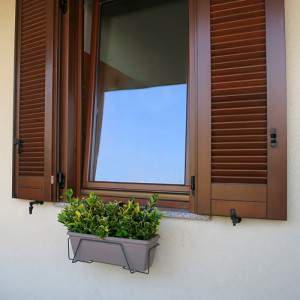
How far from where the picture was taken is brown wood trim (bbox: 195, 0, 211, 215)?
57.1 inches

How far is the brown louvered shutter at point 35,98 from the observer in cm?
190

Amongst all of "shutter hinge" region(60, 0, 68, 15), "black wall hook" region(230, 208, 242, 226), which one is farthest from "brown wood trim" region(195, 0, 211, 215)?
"shutter hinge" region(60, 0, 68, 15)

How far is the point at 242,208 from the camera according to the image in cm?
137

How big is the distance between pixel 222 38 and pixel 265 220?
82 centimetres

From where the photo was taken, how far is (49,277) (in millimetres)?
1956

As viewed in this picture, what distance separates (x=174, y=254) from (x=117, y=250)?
29cm

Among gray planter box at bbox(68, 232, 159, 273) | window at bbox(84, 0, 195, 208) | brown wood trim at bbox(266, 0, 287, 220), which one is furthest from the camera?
window at bbox(84, 0, 195, 208)

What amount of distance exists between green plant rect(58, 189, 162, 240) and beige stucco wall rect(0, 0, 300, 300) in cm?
18

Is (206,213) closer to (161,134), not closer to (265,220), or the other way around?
(265,220)

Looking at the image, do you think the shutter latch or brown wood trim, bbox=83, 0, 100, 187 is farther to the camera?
brown wood trim, bbox=83, 0, 100, 187

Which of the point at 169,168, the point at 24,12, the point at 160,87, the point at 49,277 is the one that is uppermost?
the point at 24,12

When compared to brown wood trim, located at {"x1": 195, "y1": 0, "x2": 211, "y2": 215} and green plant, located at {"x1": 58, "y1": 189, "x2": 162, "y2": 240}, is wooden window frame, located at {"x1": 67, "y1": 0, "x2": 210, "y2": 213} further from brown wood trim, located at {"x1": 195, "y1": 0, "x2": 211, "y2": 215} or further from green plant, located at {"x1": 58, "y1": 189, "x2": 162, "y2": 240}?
green plant, located at {"x1": 58, "y1": 189, "x2": 162, "y2": 240}

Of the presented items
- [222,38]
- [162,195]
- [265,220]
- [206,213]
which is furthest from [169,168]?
[222,38]

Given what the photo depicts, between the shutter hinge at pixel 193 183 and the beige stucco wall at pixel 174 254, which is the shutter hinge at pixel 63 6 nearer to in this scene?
the beige stucco wall at pixel 174 254
